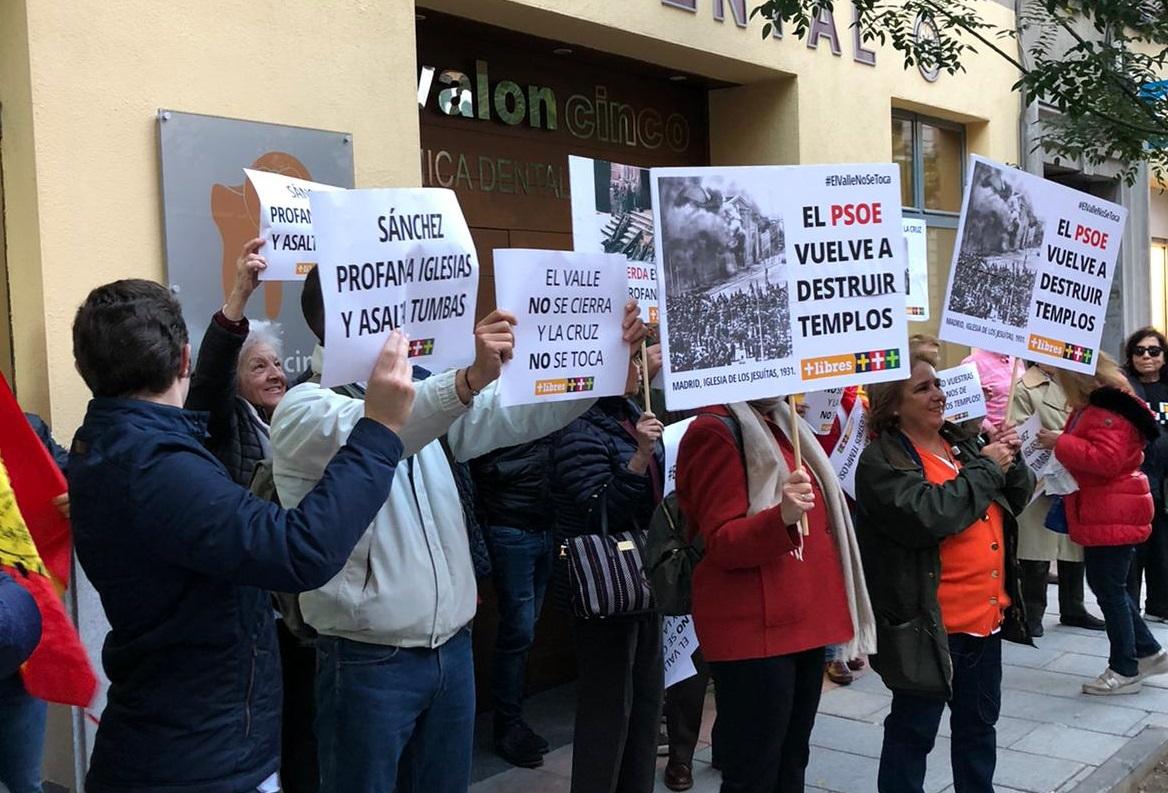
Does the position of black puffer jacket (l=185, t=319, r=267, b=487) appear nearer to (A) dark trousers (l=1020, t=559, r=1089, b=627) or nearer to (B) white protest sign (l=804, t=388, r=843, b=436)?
(B) white protest sign (l=804, t=388, r=843, b=436)

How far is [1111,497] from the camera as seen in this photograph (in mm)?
6258

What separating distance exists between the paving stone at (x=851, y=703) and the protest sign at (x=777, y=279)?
3.05m

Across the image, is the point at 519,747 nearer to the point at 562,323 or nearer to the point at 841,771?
the point at 841,771

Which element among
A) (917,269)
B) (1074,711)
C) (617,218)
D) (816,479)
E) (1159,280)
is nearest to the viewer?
(816,479)

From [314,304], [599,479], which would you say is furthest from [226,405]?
[599,479]

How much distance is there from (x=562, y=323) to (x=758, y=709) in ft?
4.16

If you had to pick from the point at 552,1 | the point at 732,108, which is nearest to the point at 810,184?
the point at 552,1

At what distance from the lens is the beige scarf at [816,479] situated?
142 inches

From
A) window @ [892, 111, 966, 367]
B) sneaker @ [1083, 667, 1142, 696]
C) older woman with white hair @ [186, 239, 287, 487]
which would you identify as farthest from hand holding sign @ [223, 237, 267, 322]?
window @ [892, 111, 966, 367]

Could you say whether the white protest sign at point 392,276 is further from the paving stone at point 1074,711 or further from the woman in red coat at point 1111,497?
the paving stone at point 1074,711

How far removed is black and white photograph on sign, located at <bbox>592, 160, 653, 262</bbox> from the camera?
4457mm

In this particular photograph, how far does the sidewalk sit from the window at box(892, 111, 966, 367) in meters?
3.36

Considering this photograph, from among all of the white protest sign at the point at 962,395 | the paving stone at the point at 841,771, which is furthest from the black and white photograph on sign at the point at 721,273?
the paving stone at the point at 841,771

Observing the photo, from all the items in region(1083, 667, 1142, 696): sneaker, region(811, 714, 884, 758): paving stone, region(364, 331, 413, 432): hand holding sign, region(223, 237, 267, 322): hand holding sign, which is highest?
region(223, 237, 267, 322): hand holding sign
